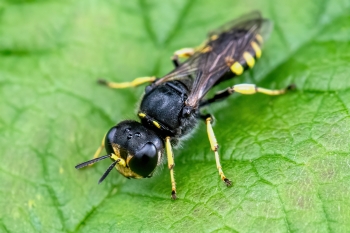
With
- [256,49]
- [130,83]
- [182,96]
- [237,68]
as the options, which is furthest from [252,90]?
[130,83]

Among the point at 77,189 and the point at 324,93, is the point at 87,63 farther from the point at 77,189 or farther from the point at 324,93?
the point at 324,93

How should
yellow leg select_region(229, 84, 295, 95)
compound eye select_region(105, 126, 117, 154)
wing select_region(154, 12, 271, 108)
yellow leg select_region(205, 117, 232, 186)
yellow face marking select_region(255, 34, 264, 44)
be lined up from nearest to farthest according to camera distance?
1. yellow leg select_region(205, 117, 232, 186)
2. compound eye select_region(105, 126, 117, 154)
3. yellow leg select_region(229, 84, 295, 95)
4. wing select_region(154, 12, 271, 108)
5. yellow face marking select_region(255, 34, 264, 44)

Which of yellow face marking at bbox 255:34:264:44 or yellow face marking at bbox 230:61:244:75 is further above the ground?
yellow face marking at bbox 255:34:264:44

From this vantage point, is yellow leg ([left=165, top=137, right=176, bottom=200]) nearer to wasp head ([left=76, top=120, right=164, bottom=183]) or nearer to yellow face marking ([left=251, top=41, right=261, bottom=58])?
wasp head ([left=76, top=120, right=164, bottom=183])

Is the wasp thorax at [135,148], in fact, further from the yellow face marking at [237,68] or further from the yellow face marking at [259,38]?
the yellow face marking at [259,38]

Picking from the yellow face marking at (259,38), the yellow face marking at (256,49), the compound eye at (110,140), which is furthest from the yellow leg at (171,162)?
the yellow face marking at (259,38)

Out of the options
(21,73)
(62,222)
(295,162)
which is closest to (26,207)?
(62,222)

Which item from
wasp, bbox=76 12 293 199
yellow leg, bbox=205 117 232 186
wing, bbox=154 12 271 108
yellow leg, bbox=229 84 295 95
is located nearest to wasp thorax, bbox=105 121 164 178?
wasp, bbox=76 12 293 199

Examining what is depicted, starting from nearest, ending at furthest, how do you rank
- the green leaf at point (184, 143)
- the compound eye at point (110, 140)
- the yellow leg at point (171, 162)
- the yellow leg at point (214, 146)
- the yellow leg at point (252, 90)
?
the green leaf at point (184, 143), the yellow leg at point (214, 146), the yellow leg at point (171, 162), the compound eye at point (110, 140), the yellow leg at point (252, 90)

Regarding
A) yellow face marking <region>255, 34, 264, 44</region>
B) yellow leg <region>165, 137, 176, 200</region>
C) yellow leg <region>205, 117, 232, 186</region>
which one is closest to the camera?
yellow leg <region>205, 117, 232, 186</region>
